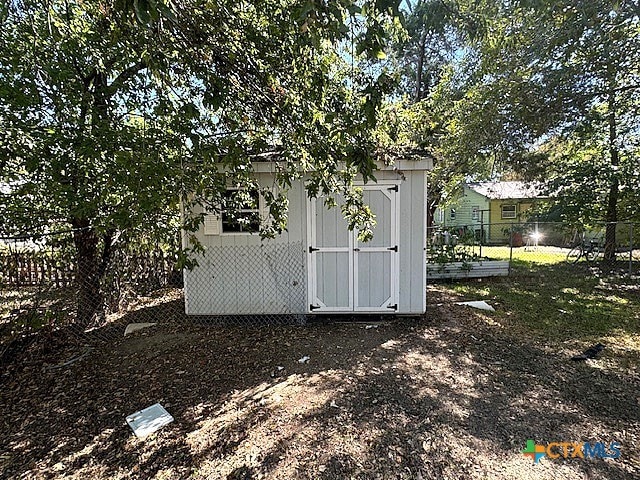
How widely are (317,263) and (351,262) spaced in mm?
495

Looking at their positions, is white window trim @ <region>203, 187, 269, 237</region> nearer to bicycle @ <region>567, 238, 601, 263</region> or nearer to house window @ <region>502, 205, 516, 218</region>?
bicycle @ <region>567, 238, 601, 263</region>

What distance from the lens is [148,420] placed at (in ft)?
8.50

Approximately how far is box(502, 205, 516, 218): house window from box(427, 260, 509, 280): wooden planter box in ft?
42.4

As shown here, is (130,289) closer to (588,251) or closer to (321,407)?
(321,407)

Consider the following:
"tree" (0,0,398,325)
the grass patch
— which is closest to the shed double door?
"tree" (0,0,398,325)

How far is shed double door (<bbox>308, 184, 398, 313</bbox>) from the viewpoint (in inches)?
186

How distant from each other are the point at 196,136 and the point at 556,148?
10.1 metres

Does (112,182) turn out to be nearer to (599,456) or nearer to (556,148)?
(599,456)

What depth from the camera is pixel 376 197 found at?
468 cm

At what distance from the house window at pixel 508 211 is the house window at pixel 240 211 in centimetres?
1879

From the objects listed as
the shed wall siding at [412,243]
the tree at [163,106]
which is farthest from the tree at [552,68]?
the tree at [163,106]

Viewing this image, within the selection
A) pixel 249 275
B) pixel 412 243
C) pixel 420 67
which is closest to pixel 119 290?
pixel 249 275

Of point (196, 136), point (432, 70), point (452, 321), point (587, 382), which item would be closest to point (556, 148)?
point (432, 70)

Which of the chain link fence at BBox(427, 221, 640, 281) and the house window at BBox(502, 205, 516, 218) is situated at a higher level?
the house window at BBox(502, 205, 516, 218)
